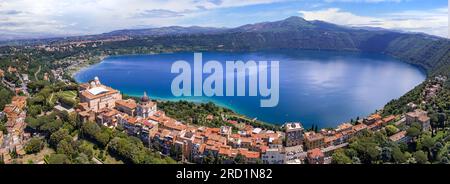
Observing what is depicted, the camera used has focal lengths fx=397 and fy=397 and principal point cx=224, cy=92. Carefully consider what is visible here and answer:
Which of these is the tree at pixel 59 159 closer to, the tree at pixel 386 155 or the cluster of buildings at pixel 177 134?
the cluster of buildings at pixel 177 134

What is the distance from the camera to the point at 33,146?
16.9ft

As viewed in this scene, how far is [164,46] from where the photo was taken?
2784 cm

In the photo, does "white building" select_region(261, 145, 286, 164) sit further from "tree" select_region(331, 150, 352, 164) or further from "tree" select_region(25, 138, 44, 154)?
"tree" select_region(25, 138, 44, 154)

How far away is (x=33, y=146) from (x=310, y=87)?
8576 mm

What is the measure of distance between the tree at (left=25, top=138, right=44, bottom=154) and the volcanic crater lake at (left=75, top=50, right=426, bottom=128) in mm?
4215

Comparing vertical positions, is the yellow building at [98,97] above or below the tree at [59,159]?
above

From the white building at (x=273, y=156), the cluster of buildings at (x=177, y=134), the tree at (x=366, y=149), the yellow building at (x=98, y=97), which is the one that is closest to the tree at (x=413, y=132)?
the tree at (x=366, y=149)

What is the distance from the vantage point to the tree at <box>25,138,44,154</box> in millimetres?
5117

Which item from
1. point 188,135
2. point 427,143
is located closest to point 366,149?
point 427,143

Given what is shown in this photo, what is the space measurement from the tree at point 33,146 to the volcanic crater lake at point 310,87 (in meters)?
4.22

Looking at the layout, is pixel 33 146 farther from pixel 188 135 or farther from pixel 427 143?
pixel 427 143

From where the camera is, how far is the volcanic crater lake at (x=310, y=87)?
853cm

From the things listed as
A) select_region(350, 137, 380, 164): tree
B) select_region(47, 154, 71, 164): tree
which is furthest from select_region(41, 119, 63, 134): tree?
select_region(350, 137, 380, 164): tree
